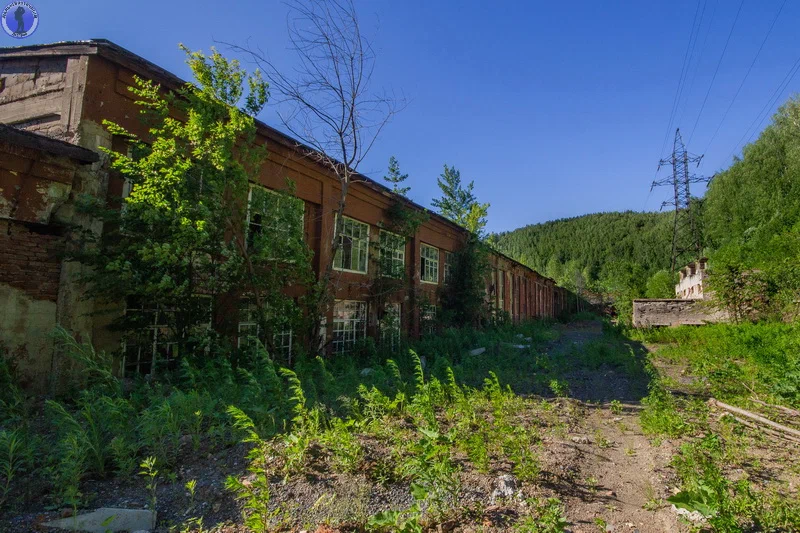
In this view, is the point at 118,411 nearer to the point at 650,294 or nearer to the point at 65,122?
the point at 65,122

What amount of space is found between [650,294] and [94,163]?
31.5 metres

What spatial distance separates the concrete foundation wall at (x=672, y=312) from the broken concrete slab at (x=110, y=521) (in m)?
16.8

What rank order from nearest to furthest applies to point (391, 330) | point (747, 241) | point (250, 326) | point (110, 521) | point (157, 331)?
point (110, 521), point (157, 331), point (250, 326), point (391, 330), point (747, 241)

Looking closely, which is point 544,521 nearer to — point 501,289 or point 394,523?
point 394,523

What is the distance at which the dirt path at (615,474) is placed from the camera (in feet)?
9.02

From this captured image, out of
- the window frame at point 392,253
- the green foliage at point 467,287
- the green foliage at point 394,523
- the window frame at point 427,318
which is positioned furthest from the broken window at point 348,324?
the green foliage at point 394,523

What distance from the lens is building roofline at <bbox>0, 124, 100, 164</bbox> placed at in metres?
5.64

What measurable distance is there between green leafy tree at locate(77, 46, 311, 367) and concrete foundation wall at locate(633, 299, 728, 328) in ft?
47.7

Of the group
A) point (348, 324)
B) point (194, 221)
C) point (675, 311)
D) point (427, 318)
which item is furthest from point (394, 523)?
point (675, 311)

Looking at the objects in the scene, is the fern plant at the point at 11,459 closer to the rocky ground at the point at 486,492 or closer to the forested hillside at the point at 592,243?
the rocky ground at the point at 486,492

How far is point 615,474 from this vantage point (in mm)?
3506

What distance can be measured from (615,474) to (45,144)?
7.99m

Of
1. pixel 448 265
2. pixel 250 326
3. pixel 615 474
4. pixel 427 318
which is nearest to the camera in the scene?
pixel 615 474

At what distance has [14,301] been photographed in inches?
231
